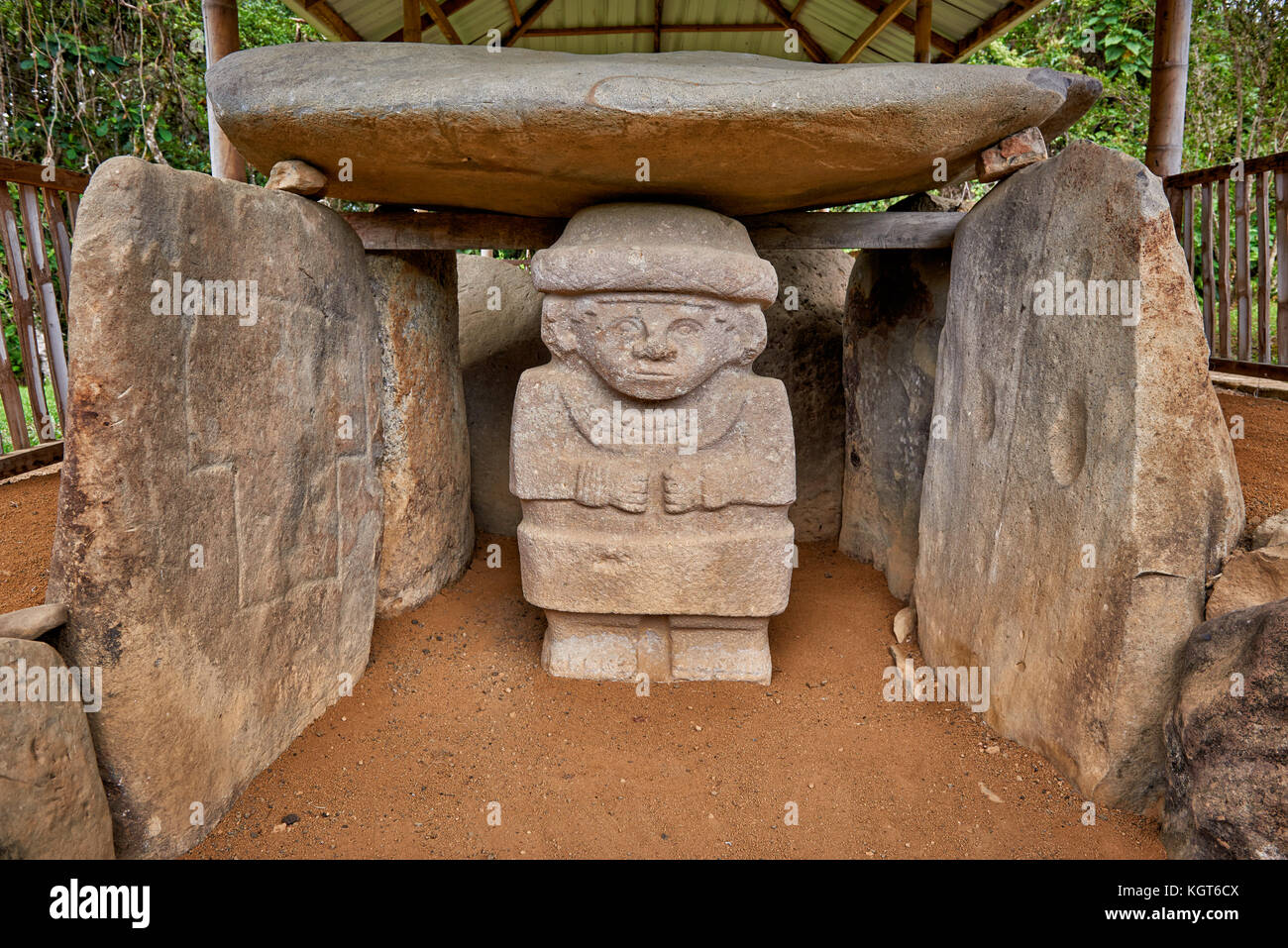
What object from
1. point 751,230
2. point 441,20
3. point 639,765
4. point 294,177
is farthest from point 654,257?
point 441,20

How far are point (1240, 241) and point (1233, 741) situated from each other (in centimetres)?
301

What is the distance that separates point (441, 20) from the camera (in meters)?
5.13

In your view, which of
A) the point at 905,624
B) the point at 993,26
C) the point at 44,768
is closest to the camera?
the point at 44,768

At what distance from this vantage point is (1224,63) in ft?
24.9

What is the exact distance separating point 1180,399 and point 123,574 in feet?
8.76

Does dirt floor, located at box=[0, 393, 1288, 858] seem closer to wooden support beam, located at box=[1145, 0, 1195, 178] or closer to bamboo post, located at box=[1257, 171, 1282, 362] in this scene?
bamboo post, located at box=[1257, 171, 1282, 362]

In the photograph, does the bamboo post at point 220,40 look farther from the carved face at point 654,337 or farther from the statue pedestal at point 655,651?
the statue pedestal at point 655,651

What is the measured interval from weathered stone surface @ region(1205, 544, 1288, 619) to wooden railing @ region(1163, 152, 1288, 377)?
2039mm

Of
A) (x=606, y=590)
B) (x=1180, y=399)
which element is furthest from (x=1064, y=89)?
(x=606, y=590)

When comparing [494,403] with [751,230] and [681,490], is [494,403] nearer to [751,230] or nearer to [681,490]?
[751,230]

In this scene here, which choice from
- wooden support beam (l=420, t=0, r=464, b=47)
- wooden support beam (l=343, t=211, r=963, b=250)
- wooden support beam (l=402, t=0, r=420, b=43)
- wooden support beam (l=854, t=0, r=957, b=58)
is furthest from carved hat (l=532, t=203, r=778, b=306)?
wooden support beam (l=854, t=0, r=957, b=58)

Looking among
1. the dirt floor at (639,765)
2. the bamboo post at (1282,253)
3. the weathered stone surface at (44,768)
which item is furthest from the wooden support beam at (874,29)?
the weathered stone surface at (44,768)

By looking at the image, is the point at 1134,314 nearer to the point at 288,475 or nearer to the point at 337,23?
the point at 288,475

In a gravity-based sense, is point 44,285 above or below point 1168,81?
below
